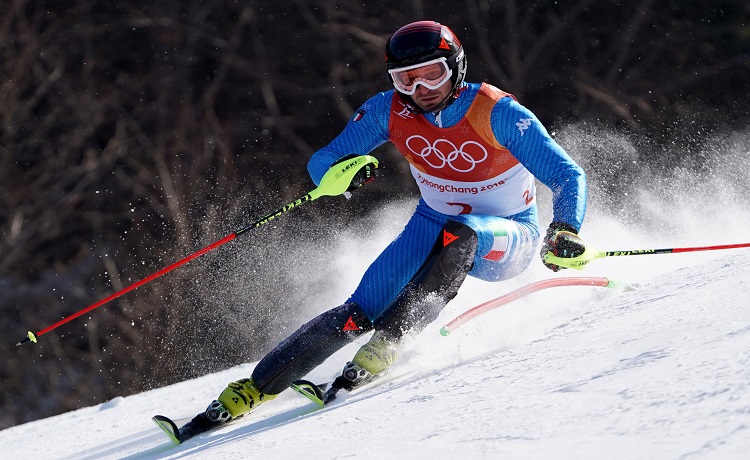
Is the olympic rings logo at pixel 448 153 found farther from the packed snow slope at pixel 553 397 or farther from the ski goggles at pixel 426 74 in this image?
the packed snow slope at pixel 553 397

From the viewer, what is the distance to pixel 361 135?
3.79 meters

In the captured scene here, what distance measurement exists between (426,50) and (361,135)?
1.47 feet

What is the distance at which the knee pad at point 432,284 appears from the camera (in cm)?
319

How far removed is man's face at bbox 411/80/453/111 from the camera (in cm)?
352

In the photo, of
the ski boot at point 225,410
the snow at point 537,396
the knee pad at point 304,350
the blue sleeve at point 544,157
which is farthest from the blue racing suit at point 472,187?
the ski boot at point 225,410

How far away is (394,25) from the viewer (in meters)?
15.4

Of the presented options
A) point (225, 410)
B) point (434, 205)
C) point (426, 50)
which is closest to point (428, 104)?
point (426, 50)

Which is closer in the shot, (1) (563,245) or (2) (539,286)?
(1) (563,245)

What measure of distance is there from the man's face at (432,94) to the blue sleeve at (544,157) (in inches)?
Answer: 6.4

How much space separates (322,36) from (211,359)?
4879 mm

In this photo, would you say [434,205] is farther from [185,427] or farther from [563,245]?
[185,427]

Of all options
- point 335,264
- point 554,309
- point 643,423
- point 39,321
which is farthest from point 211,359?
point 643,423

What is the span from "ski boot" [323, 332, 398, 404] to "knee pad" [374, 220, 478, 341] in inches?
1.3

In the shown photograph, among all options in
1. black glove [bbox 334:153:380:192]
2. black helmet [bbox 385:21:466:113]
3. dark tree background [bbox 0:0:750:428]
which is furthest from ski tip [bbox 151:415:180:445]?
dark tree background [bbox 0:0:750:428]
